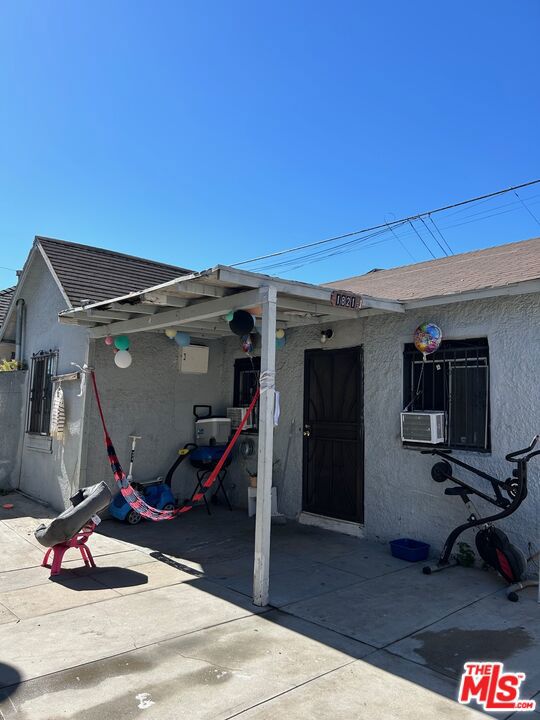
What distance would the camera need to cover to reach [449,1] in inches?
283

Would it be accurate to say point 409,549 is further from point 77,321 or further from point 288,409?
point 77,321

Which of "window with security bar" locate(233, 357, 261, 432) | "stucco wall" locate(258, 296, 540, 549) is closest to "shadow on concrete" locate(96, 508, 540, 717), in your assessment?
"stucco wall" locate(258, 296, 540, 549)

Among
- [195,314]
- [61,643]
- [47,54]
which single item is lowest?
[61,643]

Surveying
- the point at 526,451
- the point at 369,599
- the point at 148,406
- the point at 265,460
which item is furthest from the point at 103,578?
the point at 526,451

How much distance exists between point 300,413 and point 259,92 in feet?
20.3

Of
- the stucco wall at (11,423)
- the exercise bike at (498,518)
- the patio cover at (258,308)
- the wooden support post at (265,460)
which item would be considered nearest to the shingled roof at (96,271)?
the patio cover at (258,308)

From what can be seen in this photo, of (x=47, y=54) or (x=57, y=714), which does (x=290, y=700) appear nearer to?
(x=57, y=714)

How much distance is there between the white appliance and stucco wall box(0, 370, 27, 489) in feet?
11.4

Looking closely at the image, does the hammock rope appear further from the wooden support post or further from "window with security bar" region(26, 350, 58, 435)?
"window with security bar" region(26, 350, 58, 435)

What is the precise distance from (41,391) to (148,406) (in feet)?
7.50

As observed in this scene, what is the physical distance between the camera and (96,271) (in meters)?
8.71

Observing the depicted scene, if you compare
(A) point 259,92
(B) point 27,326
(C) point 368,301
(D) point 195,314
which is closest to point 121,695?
(D) point 195,314

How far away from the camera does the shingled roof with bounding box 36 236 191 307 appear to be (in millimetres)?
7867

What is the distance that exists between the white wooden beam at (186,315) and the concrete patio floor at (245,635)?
2598 millimetres
